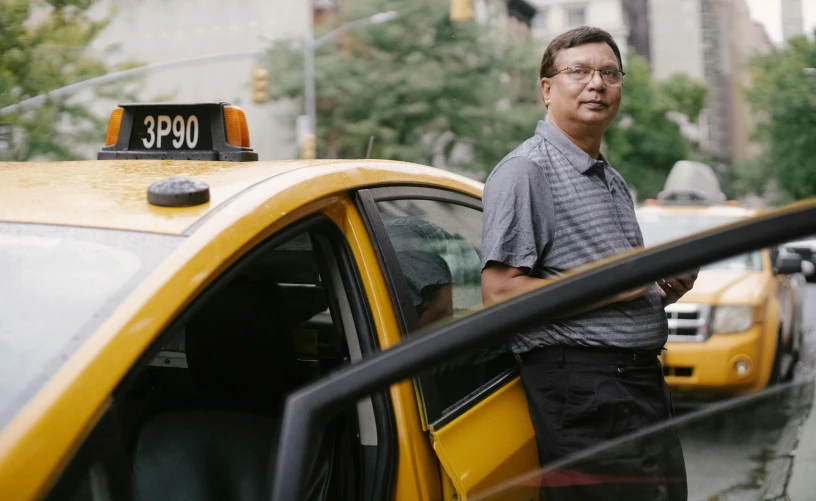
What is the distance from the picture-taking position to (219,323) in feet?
7.10

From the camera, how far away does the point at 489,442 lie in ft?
6.75

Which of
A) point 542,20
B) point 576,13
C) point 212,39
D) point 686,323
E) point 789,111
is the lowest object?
point 686,323

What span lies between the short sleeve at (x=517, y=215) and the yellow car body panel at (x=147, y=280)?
0.28m

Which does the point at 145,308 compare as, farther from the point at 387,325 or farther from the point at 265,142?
the point at 265,142

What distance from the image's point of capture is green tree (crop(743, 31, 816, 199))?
29.8 meters

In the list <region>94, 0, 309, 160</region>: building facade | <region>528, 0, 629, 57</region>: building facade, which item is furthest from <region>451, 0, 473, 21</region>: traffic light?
<region>528, 0, 629, 57</region>: building facade

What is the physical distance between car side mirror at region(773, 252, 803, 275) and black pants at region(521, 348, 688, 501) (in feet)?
0.95

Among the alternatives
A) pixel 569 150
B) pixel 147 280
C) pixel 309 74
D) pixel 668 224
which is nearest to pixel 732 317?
pixel 569 150

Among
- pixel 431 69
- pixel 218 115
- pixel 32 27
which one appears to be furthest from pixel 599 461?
pixel 431 69

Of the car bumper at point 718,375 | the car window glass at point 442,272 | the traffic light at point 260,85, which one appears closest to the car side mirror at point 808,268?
the car bumper at point 718,375

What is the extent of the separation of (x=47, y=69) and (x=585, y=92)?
43.6ft

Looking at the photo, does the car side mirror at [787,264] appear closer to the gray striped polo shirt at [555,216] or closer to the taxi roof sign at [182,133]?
the gray striped polo shirt at [555,216]

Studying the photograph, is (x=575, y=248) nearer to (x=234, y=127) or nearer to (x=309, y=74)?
(x=234, y=127)

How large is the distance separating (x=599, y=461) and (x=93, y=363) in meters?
0.74
